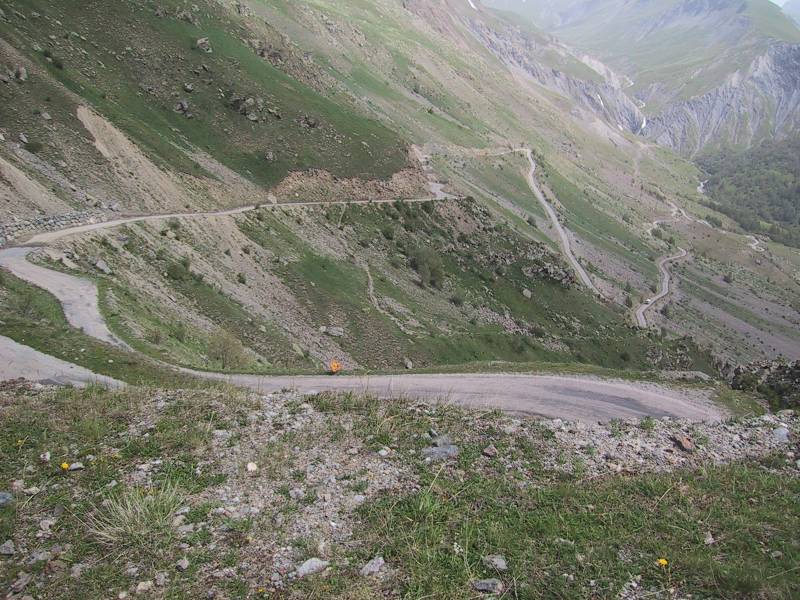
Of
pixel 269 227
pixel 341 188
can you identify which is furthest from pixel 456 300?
pixel 269 227

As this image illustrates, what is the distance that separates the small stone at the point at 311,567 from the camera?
8.23m

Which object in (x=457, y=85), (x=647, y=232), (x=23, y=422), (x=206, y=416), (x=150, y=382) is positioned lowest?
(x=150, y=382)

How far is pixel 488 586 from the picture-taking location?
26.7 feet

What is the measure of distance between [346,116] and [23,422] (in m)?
73.1

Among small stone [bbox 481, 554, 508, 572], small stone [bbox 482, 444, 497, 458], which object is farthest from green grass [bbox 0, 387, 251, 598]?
small stone [bbox 482, 444, 497, 458]

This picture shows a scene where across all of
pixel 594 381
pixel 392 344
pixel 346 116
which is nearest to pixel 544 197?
pixel 346 116

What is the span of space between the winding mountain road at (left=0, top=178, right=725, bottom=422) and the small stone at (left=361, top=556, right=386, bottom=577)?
1045cm

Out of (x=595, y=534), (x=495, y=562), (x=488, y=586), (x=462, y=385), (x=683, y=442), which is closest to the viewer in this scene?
(x=488, y=586)

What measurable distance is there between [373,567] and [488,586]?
193 centimetres

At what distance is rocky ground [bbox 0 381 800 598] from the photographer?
8109 mm

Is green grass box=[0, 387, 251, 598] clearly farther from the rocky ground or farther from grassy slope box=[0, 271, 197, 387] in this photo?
grassy slope box=[0, 271, 197, 387]

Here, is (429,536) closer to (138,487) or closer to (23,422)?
(138,487)

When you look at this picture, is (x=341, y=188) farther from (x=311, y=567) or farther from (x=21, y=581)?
(x=21, y=581)

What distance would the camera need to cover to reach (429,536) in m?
9.12
